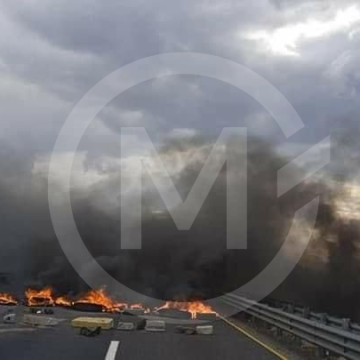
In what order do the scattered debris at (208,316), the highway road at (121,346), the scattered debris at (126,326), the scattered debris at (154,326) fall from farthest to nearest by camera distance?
the scattered debris at (208,316) < the scattered debris at (154,326) < the scattered debris at (126,326) < the highway road at (121,346)

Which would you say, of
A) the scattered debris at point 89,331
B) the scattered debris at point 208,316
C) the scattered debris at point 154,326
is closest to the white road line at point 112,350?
the scattered debris at point 89,331

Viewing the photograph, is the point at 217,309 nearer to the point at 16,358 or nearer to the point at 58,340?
the point at 58,340

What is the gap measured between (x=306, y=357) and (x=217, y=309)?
A: 1415cm

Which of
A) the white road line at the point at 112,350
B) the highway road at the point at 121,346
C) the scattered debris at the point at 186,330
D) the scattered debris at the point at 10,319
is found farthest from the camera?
the scattered debris at the point at 10,319

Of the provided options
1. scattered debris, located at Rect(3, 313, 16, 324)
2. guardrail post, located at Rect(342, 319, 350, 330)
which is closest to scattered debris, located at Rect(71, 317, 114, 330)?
scattered debris, located at Rect(3, 313, 16, 324)

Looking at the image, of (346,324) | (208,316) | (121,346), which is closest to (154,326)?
(121,346)

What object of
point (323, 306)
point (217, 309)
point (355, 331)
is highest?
point (355, 331)

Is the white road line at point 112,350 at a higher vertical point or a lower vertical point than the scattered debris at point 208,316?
higher

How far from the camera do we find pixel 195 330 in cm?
1703

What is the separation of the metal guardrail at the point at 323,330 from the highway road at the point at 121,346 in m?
1.07

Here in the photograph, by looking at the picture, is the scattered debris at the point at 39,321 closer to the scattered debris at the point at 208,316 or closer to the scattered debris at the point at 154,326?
the scattered debris at the point at 154,326

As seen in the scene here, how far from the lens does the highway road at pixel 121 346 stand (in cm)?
1178

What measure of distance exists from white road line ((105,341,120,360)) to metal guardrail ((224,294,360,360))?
4.49 m

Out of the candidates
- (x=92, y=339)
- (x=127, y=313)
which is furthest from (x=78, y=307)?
(x=92, y=339)
